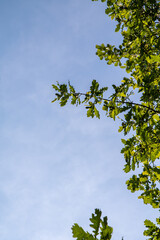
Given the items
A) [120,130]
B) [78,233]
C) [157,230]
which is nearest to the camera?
[78,233]

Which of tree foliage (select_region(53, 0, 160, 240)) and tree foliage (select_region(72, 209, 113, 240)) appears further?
tree foliage (select_region(53, 0, 160, 240))

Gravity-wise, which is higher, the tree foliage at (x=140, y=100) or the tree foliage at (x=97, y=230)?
the tree foliage at (x=140, y=100)

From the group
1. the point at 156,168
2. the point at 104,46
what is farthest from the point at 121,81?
the point at 156,168

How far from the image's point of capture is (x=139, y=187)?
13.7ft

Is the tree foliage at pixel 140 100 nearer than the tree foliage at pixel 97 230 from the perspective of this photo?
No

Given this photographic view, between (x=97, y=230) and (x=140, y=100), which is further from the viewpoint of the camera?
(x=140, y=100)

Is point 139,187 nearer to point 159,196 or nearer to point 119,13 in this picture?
point 159,196

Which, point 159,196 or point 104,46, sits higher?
point 104,46

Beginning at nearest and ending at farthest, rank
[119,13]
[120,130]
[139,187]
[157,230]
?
1. [157,230]
2. [120,130]
3. [139,187]
4. [119,13]

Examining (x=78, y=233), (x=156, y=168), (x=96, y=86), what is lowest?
(x=78, y=233)

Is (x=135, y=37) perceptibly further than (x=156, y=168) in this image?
Yes

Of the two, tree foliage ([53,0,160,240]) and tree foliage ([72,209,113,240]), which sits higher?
tree foliage ([53,0,160,240])

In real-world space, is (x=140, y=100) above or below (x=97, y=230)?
above

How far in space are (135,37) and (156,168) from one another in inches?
107
